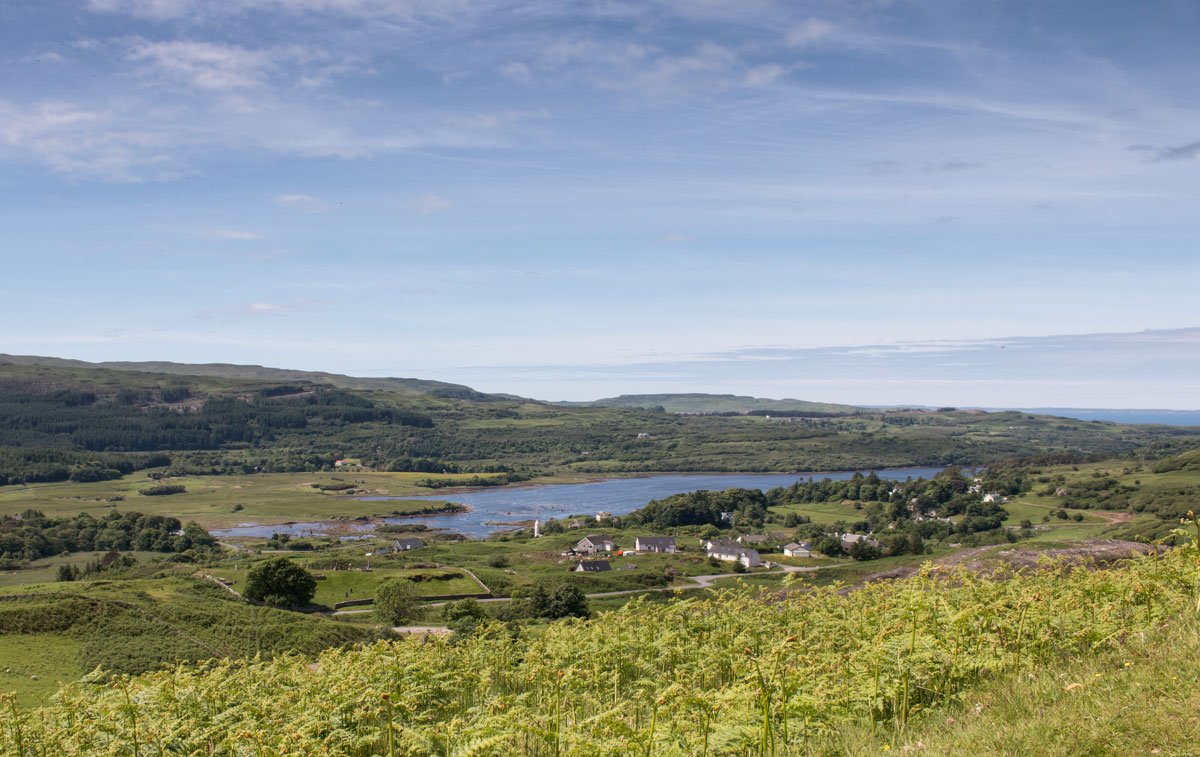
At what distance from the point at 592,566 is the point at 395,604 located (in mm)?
29788

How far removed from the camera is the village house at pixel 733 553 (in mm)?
89500

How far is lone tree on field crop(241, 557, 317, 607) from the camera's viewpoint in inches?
2403

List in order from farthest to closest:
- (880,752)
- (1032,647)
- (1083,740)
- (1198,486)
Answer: (1198,486) → (1032,647) → (880,752) → (1083,740)

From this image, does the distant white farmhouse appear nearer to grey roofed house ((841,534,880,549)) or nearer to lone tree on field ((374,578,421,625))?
lone tree on field ((374,578,421,625))

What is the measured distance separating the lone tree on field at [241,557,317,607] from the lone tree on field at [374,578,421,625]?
6.79 m

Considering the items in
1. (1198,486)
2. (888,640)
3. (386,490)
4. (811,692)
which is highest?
(888,640)

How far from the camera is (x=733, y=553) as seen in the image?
3691 inches

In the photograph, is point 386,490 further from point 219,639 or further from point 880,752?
point 880,752

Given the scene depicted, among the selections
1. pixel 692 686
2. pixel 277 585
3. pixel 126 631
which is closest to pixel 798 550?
pixel 277 585

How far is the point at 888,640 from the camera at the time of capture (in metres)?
9.54

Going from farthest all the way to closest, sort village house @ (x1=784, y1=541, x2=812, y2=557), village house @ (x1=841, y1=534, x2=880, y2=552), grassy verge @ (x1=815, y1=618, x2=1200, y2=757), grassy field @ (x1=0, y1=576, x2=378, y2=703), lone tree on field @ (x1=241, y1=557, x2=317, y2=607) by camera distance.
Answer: village house @ (x1=841, y1=534, x2=880, y2=552) → village house @ (x1=784, y1=541, x2=812, y2=557) → lone tree on field @ (x1=241, y1=557, x2=317, y2=607) → grassy field @ (x1=0, y1=576, x2=378, y2=703) → grassy verge @ (x1=815, y1=618, x2=1200, y2=757)

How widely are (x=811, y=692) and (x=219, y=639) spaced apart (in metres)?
43.2

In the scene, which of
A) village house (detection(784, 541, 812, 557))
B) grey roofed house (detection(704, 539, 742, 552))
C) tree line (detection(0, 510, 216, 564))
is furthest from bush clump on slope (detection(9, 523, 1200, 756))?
tree line (detection(0, 510, 216, 564))

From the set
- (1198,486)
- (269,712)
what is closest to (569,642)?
(269,712)
